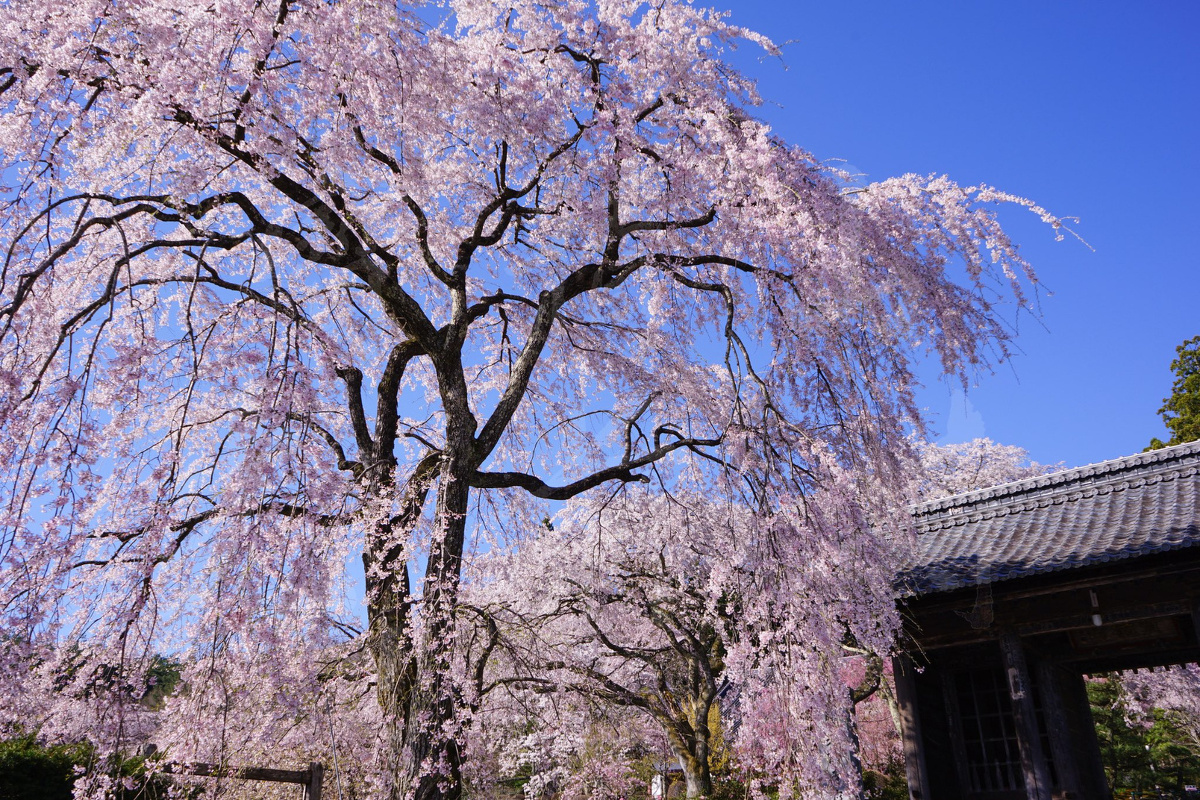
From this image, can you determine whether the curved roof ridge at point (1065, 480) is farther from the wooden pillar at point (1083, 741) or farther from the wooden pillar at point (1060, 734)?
the wooden pillar at point (1060, 734)

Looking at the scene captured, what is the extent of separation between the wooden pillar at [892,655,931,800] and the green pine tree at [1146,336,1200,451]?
18.5 m

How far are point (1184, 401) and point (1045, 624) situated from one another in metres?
20.2

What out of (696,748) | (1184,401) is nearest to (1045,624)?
(696,748)

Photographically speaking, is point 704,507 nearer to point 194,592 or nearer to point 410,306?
point 410,306

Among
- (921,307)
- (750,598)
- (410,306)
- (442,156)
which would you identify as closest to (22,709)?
(410,306)

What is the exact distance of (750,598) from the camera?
5.80 metres

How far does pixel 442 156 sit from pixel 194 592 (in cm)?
492

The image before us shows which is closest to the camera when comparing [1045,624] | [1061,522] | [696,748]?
[1045,624]

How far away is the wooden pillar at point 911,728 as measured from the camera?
8109mm

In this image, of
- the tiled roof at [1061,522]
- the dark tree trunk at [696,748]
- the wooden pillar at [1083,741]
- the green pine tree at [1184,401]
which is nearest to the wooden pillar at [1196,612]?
the tiled roof at [1061,522]

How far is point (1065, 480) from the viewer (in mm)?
9961

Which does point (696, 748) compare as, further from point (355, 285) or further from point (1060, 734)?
point (355, 285)

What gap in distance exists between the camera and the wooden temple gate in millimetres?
7414

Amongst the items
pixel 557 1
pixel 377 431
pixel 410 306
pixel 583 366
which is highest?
pixel 557 1
